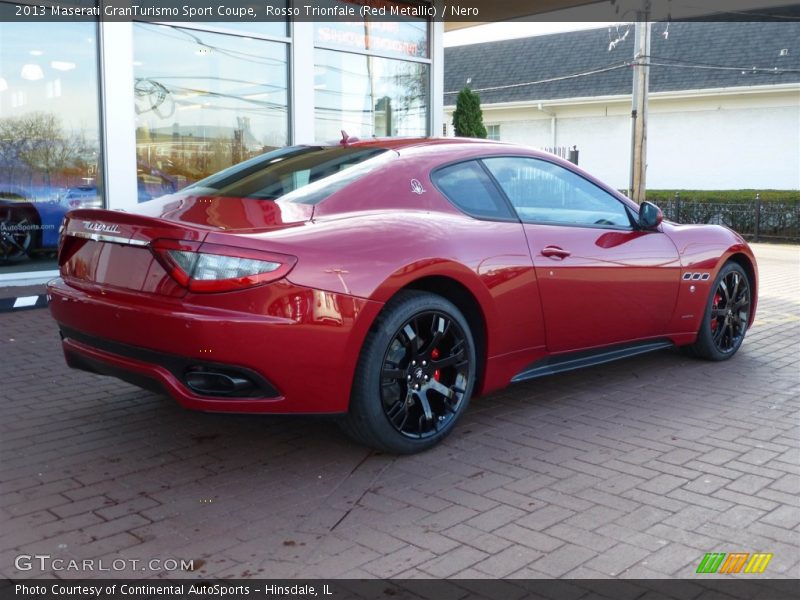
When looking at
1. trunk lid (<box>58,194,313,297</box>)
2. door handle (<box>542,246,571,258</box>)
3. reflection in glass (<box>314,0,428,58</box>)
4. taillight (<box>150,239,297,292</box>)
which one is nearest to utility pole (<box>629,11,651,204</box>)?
reflection in glass (<box>314,0,428,58</box>)

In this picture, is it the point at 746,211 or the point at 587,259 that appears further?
the point at 746,211

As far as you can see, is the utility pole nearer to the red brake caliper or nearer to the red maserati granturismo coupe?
the red brake caliper

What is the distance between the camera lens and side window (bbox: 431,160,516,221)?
466cm

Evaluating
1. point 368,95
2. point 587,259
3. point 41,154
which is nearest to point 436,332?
point 587,259

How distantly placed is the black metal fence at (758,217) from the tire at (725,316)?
40.7ft

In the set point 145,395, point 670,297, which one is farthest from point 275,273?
point 670,297

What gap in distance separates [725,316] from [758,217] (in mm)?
13966

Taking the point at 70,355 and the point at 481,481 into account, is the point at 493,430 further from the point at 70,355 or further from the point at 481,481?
the point at 70,355

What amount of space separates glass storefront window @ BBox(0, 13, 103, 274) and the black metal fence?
12822mm

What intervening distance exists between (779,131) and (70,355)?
23.3 meters

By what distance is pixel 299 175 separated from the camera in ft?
15.0

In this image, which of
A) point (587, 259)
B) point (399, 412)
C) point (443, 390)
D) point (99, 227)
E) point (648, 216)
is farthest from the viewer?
point (648, 216)

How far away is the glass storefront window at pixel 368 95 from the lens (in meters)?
12.1
